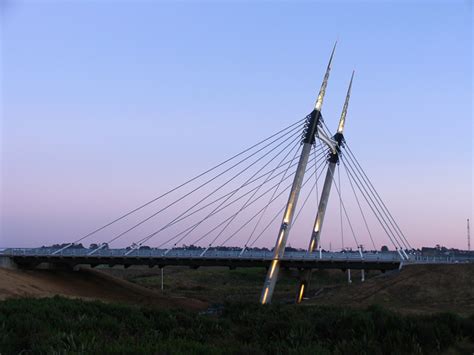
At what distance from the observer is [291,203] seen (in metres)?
52.0

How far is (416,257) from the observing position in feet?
194

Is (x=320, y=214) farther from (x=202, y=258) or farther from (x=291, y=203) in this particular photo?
(x=202, y=258)

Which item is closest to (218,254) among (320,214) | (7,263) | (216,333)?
(320,214)

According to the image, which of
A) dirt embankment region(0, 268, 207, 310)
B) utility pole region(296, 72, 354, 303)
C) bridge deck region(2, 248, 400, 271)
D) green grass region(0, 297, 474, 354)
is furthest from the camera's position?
utility pole region(296, 72, 354, 303)

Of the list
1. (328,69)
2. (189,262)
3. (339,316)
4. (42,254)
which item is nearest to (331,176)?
(328,69)

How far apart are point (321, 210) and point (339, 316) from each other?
125 ft

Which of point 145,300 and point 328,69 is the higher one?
point 328,69

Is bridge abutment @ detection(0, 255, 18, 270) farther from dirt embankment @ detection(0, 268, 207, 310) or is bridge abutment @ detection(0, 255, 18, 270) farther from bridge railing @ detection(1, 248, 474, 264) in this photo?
dirt embankment @ detection(0, 268, 207, 310)

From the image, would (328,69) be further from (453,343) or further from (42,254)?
(453,343)

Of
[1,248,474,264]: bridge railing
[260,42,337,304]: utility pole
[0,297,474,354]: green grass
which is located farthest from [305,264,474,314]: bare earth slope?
[0,297,474,354]: green grass

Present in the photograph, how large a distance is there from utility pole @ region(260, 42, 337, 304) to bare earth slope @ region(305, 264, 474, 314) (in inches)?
274

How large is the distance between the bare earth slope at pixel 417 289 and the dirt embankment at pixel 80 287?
1574 centimetres

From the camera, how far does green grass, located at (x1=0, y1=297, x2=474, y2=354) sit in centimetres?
1498

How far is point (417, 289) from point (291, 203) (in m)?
14.0
